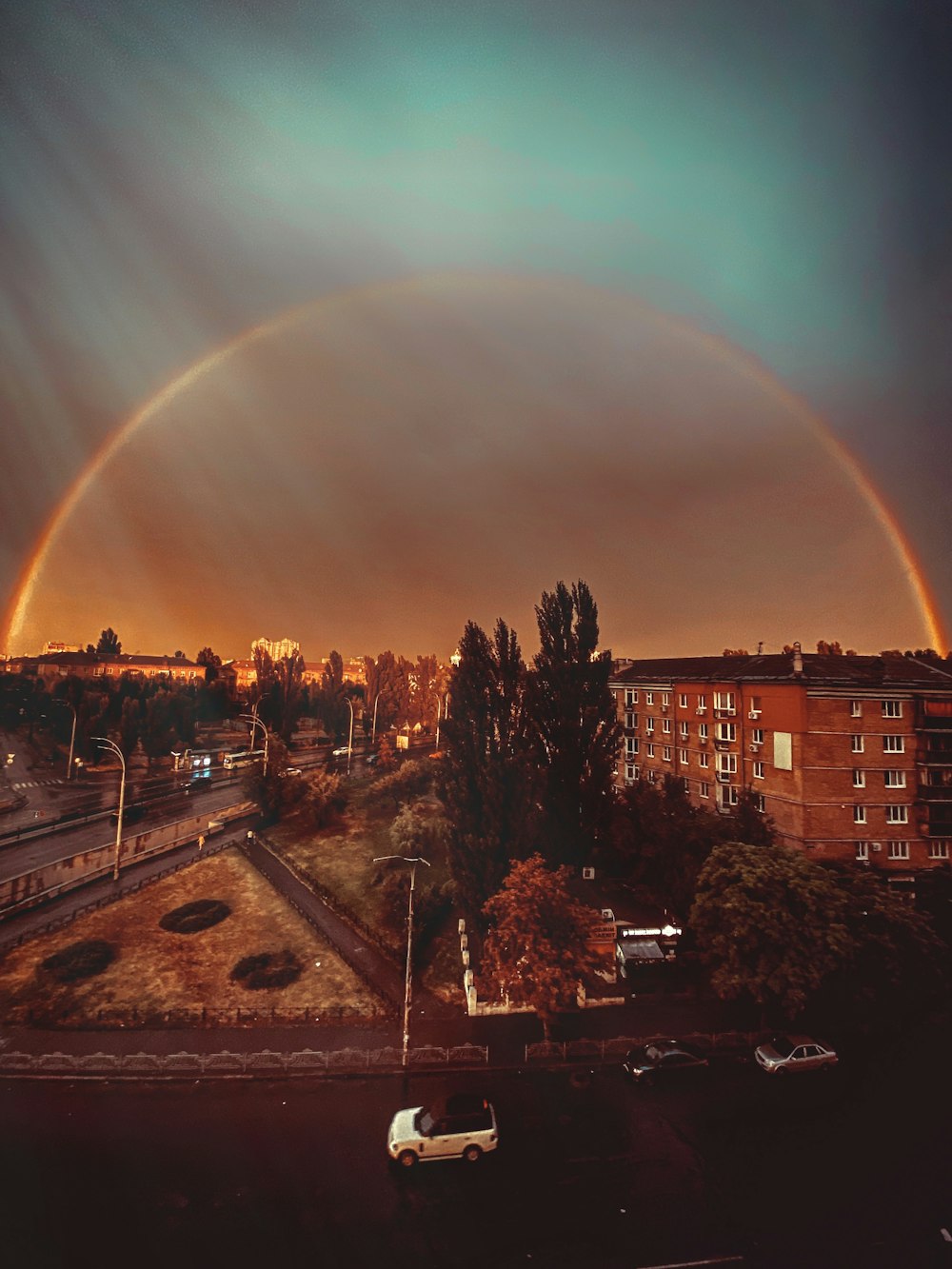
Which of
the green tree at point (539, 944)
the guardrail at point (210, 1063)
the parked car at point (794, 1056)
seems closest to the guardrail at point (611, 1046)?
the green tree at point (539, 944)

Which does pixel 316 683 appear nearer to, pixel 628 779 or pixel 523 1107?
pixel 628 779

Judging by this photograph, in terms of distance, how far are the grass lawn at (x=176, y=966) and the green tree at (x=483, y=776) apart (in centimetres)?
763

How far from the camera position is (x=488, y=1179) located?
17.1 metres

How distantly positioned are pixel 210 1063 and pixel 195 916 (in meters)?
14.1

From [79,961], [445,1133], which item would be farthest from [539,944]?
[79,961]

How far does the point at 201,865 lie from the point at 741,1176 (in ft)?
120

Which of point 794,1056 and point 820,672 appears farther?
point 820,672

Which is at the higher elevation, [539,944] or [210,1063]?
[539,944]

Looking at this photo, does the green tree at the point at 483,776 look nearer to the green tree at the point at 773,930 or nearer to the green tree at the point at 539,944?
the green tree at the point at 539,944

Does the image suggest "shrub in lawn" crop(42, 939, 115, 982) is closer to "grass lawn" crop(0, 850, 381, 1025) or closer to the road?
"grass lawn" crop(0, 850, 381, 1025)

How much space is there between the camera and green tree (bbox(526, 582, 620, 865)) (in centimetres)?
3866

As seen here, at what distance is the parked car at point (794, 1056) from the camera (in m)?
22.5

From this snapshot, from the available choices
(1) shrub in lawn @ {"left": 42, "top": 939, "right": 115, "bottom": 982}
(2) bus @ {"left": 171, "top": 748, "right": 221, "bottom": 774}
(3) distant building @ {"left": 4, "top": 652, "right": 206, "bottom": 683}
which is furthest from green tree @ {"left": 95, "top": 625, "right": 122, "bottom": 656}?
(1) shrub in lawn @ {"left": 42, "top": 939, "right": 115, "bottom": 982}

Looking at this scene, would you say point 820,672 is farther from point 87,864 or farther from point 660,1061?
point 87,864
